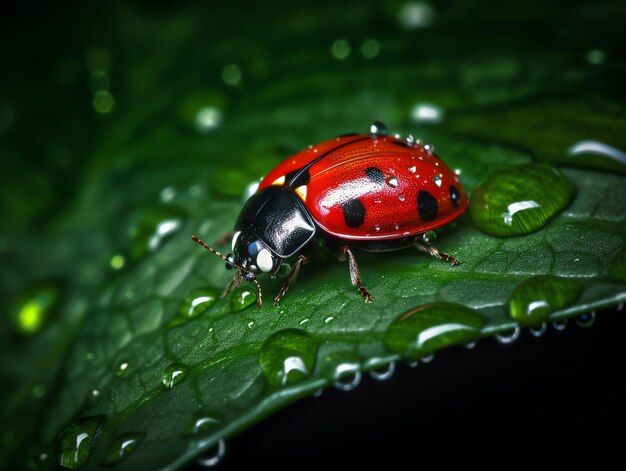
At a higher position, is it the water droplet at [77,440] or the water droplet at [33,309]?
the water droplet at [33,309]

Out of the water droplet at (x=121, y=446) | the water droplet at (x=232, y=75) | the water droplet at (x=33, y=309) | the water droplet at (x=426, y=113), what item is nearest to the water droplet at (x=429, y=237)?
the water droplet at (x=426, y=113)

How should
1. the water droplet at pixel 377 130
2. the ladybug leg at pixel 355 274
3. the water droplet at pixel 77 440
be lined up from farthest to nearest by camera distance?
the water droplet at pixel 377 130 < the ladybug leg at pixel 355 274 < the water droplet at pixel 77 440

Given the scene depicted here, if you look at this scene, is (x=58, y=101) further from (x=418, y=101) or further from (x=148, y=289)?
(x=418, y=101)

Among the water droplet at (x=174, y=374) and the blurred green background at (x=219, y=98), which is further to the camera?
the blurred green background at (x=219, y=98)

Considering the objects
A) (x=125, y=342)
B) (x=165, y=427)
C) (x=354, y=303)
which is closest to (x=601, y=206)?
(x=354, y=303)

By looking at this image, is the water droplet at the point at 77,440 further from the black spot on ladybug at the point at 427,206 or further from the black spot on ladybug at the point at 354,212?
the black spot on ladybug at the point at 427,206

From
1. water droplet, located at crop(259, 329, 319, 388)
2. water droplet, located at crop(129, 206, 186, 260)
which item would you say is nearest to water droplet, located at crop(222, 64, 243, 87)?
water droplet, located at crop(129, 206, 186, 260)
